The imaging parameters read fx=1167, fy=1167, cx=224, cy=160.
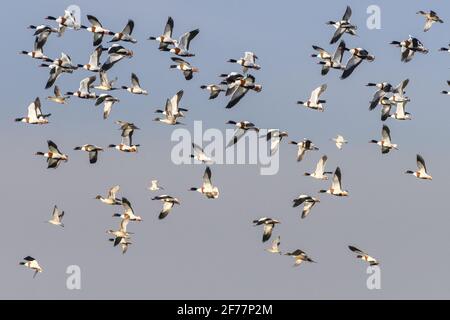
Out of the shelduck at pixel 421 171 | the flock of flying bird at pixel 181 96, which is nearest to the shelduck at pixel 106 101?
the flock of flying bird at pixel 181 96

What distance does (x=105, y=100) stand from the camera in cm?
Answer: 6731

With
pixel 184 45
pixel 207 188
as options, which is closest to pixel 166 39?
pixel 184 45

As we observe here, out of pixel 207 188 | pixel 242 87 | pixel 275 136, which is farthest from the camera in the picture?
pixel 275 136

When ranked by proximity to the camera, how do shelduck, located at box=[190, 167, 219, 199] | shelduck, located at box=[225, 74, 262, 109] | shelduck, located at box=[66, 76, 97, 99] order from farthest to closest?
shelduck, located at box=[66, 76, 97, 99]
shelduck, located at box=[190, 167, 219, 199]
shelduck, located at box=[225, 74, 262, 109]

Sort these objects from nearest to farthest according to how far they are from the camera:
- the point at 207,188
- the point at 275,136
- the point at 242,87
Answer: the point at 242,87 < the point at 207,188 < the point at 275,136

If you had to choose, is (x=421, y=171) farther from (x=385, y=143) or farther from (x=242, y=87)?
Answer: (x=242, y=87)

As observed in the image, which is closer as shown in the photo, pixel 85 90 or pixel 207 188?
pixel 207 188

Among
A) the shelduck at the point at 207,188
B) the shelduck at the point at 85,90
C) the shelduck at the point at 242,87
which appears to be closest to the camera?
the shelduck at the point at 242,87

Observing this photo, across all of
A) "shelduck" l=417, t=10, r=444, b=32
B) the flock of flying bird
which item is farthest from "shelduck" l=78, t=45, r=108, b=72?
"shelduck" l=417, t=10, r=444, b=32

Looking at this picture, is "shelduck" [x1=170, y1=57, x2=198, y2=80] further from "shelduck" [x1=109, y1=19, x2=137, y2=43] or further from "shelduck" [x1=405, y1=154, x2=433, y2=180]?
"shelduck" [x1=405, y1=154, x2=433, y2=180]

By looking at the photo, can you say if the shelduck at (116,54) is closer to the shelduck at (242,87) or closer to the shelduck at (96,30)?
the shelduck at (96,30)

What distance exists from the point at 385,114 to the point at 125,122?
48.3ft

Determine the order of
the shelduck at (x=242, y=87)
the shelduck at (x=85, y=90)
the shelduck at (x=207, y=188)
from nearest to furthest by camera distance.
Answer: the shelduck at (x=242, y=87) < the shelduck at (x=207, y=188) < the shelduck at (x=85, y=90)
